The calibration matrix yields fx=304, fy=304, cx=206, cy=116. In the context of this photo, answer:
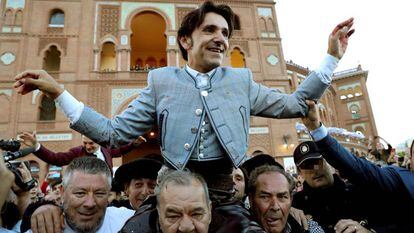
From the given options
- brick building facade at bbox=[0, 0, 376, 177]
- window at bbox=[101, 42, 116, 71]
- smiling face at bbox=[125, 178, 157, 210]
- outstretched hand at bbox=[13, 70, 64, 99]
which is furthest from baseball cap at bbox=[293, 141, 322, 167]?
window at bbox=[101, 42, 116, 71]

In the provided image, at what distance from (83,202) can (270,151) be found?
1418cm

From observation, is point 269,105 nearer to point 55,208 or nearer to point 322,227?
point 322,227

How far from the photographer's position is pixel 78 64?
1574 centimetres

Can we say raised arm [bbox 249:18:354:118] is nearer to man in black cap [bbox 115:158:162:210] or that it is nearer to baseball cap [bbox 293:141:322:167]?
baseball cap [bbox 293:141:322:167]

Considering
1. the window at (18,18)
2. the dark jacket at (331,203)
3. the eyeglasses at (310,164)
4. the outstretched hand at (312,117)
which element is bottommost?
the dark jacket at (331,203)

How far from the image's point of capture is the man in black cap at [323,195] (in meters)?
2.73

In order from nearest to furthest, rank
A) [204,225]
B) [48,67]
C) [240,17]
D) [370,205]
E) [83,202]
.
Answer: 1. [204,225]
2. [83,202]
3. [370,205]
4. [48,67]
5. [240,17]

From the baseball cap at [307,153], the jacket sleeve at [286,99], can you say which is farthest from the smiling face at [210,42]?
the baseball cap at [307,153]

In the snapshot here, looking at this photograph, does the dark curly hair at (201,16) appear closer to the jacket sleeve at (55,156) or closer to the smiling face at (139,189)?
the smiling face at (139,189)

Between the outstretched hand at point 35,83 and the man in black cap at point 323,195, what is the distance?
2400 millimetres

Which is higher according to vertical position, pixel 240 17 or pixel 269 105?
pixel 240 17

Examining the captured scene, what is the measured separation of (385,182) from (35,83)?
8.49ft

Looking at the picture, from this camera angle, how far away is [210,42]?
1974mm

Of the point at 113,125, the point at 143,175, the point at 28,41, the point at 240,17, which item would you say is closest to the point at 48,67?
the point at 28,41
